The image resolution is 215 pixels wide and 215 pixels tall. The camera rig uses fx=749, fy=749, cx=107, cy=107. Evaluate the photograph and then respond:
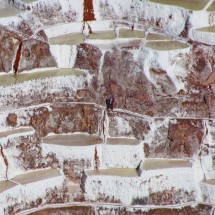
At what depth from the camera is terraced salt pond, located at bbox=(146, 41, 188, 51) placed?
8188 millimetres

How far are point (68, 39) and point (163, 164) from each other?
1.79 m

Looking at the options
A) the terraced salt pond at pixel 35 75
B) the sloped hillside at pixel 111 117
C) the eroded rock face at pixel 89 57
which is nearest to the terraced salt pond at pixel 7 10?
the sloped hillside at pixel 111 117

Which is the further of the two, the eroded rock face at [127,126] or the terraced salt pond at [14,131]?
the eroded rock face at [127,126]

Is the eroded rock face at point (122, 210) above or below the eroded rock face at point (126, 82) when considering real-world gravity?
below

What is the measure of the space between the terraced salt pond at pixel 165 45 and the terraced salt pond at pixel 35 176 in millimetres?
1757

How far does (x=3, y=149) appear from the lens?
318 inches

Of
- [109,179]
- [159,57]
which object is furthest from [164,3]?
[109,179]

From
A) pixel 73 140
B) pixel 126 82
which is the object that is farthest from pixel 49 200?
pixel 126 82

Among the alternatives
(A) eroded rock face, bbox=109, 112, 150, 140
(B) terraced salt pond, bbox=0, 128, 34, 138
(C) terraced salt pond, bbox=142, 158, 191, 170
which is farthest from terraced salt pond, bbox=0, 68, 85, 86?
(C) terraced salt pond, bbox=142, 158, 191, 170

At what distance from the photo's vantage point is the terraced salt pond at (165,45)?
819 cm

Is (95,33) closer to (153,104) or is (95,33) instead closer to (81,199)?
(153,104)

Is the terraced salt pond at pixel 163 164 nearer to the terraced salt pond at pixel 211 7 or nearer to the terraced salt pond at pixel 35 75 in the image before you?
the terraced salt pond at pixel 35 75

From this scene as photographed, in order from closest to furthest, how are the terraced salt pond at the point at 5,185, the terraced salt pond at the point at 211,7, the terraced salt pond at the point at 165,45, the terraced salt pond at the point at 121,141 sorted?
the terraced salt pond at the point at 5,185, the terraced salt pond at the point at 165,45, the terraced salt pond at the point at 121,141, the terraced salt pond at the point at 211,7

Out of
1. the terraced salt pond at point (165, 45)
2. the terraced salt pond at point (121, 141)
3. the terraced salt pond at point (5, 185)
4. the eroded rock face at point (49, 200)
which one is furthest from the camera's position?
the terraced salt pond at point (121, 141)
